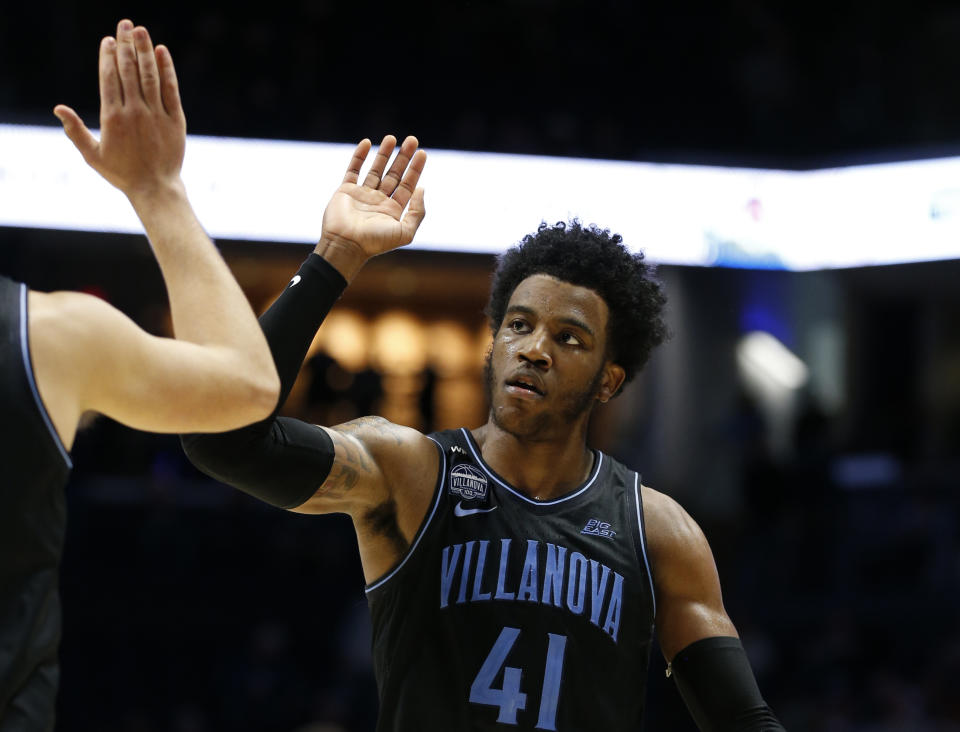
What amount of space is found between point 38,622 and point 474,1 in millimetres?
11633

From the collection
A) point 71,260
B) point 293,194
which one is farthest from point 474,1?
point 71,260

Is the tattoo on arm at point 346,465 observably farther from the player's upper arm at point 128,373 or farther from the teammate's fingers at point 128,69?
the teammate's fingers at point 128,69

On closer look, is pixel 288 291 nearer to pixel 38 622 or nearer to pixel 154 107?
pixel 154 107

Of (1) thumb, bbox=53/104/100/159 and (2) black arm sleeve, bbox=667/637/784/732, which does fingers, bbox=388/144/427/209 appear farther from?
(2) black arm sleeve, bbox=667/637/784/732

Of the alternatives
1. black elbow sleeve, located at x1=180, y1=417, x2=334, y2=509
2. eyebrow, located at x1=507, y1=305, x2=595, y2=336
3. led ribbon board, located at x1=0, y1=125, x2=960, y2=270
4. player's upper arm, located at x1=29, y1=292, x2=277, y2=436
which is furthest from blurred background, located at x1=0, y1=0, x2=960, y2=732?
player's upper arm, located at x1=29, y1=292, x2=277, y2=436

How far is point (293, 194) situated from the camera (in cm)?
1041

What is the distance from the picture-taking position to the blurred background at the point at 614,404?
396 inches

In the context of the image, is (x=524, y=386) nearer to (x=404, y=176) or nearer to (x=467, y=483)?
(x=467, y=483)

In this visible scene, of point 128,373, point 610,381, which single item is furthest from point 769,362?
point 128,373

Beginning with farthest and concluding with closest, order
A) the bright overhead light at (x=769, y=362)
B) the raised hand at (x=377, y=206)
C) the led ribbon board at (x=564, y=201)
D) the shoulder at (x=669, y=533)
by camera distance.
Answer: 1. the bright overhead light at (x=769, y=362)
2. the led ribbon board at (x=564, y=201)
3. the shoulder at (x=669, y=533)
4. the raised hand at (x=377, y=206)

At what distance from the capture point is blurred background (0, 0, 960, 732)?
10.1 metres

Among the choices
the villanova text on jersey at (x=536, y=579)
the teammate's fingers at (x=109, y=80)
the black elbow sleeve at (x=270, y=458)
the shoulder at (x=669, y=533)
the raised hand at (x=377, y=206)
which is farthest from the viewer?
the shoulder at (x=669, y=533)

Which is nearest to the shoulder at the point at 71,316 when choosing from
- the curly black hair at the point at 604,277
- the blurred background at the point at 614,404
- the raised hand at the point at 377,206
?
the raised hand at the point at 377,206

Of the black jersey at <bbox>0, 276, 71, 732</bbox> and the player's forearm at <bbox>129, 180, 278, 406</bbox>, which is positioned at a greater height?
the player's forearm at <bbox>129, 180, 278, 406</bbox>
